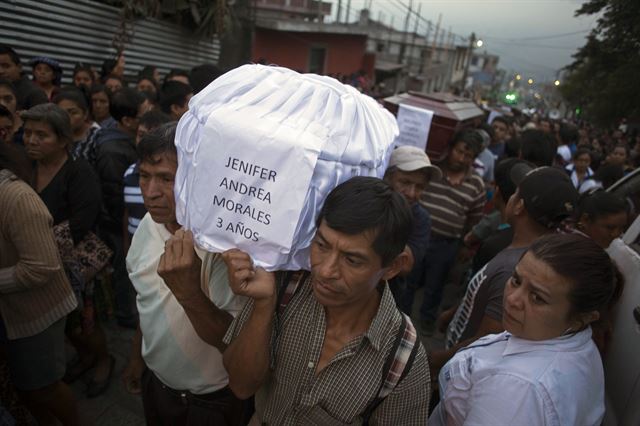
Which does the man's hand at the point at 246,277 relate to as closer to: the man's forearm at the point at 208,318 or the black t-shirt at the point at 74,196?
the man's forearm at the point at 208,318

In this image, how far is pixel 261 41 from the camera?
14.8 metres

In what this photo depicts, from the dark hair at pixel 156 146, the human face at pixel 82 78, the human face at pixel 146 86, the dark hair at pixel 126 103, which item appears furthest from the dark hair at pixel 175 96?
the dark hair at pixel 156 146

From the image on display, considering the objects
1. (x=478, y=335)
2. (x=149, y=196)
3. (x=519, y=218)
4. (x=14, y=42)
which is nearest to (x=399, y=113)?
(x=519, y=218)

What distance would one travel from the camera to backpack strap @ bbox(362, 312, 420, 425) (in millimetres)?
1265

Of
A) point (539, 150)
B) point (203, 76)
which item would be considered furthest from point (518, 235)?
point (203, 76)

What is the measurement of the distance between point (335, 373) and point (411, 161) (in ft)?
5.18

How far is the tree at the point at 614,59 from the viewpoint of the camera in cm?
1309

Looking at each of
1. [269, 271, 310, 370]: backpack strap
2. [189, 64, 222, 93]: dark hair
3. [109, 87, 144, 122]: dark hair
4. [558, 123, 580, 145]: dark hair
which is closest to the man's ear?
[269, 271, 310, 370]: backpack strap

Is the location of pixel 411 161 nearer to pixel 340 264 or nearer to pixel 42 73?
pixel 340 264

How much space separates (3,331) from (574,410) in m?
2.33

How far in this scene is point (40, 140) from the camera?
2477mm

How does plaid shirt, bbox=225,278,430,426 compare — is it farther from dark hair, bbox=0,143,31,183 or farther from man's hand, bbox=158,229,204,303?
dark hair, bbox=0,143,31,183

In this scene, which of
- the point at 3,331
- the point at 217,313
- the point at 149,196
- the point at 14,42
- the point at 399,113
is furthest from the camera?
the point at 14,42

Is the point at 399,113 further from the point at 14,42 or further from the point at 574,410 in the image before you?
the point at 14,42
